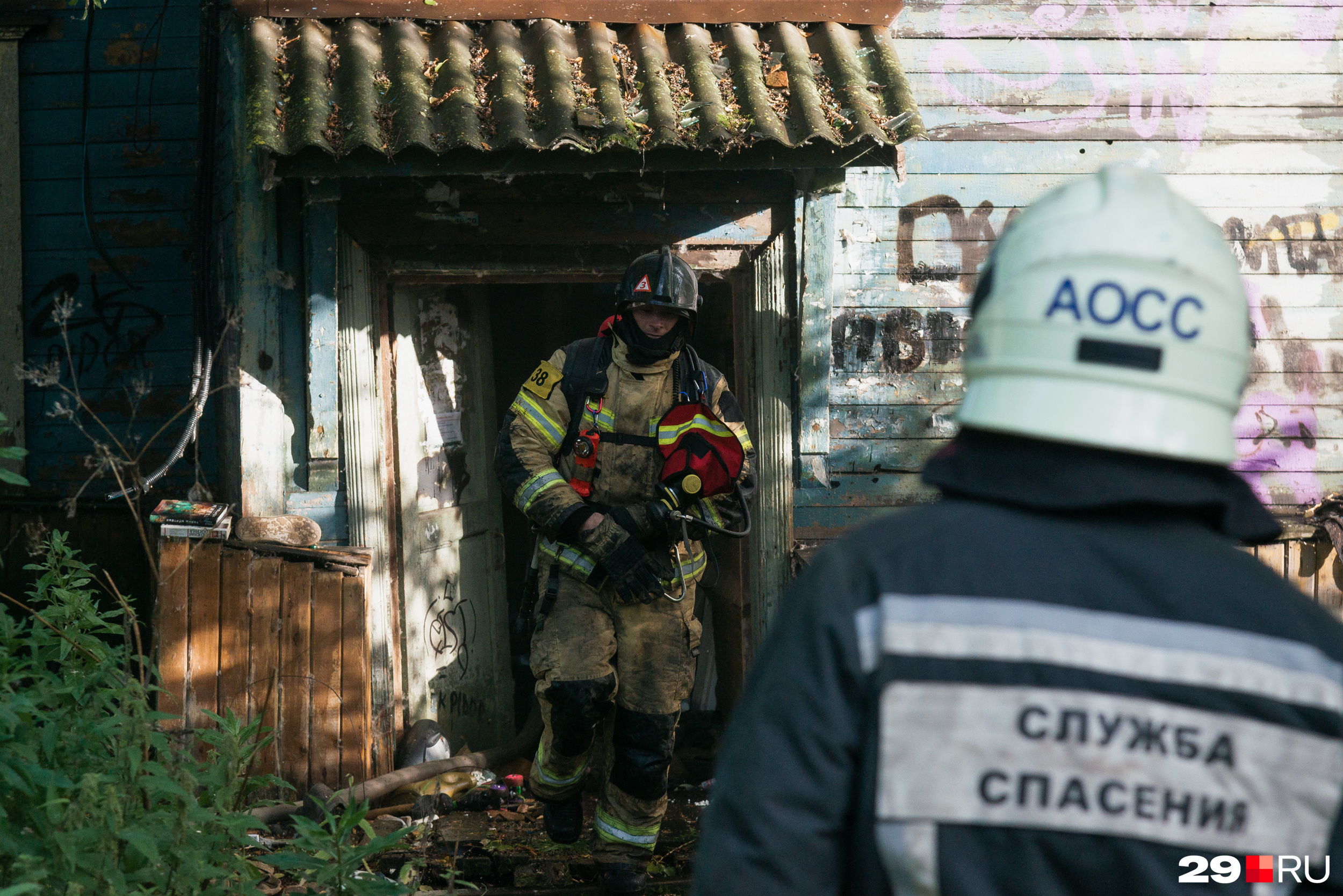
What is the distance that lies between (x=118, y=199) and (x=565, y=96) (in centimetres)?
295

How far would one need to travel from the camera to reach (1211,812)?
1121mm

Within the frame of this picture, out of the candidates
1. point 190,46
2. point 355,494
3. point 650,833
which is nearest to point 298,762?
point 355,494

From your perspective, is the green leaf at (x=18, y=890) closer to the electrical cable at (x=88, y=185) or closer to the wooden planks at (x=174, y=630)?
the wooden planks at (x=174, y=630)

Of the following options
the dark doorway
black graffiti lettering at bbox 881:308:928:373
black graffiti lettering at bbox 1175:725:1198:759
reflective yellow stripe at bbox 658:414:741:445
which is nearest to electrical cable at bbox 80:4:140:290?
the dark doorway

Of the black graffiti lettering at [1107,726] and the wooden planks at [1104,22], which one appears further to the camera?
the wooden planks at [1104,22]

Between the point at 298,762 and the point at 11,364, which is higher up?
the point at 11,364

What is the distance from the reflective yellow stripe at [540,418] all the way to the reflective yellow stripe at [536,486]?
13 centimetres

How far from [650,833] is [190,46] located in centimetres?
470

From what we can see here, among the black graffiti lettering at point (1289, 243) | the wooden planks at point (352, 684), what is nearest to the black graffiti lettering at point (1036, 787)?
the wooden planks at point (352, 684)

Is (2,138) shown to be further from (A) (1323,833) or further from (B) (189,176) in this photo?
(A) (1323,833)

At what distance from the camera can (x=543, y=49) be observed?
463 cm

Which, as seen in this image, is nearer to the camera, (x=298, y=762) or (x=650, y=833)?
(x=650, y=833)

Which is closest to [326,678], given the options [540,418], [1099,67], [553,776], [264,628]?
[264,628]

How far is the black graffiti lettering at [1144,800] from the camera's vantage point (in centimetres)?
112
